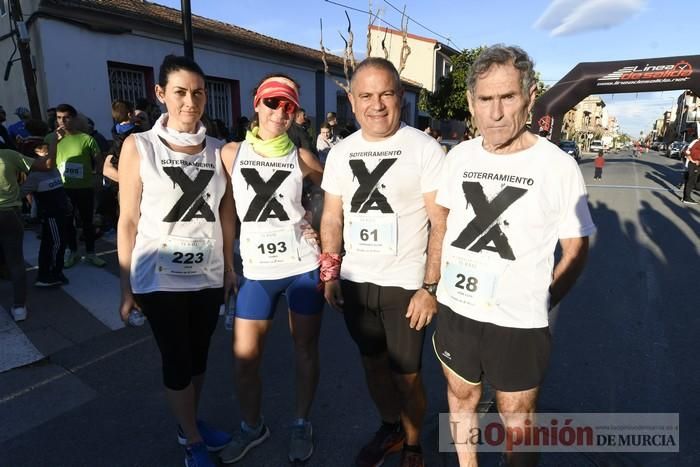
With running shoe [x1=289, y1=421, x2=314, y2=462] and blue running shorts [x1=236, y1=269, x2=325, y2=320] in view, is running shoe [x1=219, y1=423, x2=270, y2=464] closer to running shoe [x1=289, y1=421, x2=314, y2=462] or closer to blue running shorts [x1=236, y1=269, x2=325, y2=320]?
running shoe [x1=289, y1=421, x2=314, y2=462]

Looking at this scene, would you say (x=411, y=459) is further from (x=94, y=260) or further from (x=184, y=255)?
(x=94, y=260)

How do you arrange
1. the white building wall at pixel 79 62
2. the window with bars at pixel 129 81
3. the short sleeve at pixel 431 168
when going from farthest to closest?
the window with bars at pixel 129 81, the white building wall at pixel 79 62, the short sleeve at pixel 431 168

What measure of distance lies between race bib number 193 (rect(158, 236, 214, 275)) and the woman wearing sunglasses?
20cm

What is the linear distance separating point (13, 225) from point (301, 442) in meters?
3.49

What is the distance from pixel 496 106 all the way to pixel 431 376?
2199 millimetres

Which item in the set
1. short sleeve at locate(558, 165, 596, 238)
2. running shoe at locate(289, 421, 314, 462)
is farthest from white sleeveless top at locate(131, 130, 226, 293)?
short sleeve at locate(558, 165, 596, 238)

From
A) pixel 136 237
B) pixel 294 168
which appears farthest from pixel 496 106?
pixel 136 237

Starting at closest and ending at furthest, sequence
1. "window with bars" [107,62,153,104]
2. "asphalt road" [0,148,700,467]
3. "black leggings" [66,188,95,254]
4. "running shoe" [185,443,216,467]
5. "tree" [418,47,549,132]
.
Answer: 1. "running shoe" [185,443,216,467]
2. "asphalt road" [0,148,700,467]
3. "black leggings" [66,188,95,254]
4. "window with bars" [107,62,153,104]
5. "tree" [418,47,549,132]

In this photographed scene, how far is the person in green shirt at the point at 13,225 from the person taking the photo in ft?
13.3

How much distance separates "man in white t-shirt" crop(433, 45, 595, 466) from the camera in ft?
5.50

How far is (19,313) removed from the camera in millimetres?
4125

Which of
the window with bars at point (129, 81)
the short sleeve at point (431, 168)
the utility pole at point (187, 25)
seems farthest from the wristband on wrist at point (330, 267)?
the window with bars at point (129, 81)

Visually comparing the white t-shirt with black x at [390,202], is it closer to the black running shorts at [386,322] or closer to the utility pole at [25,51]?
the black running shorts at [386,322]

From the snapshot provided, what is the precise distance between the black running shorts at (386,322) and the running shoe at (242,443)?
84 cm
